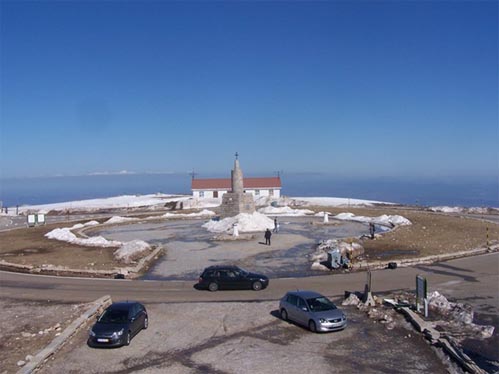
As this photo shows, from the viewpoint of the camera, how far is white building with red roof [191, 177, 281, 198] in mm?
88812

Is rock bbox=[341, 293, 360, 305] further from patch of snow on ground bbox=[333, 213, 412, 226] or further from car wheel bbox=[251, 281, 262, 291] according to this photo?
patch of snow on ground bbox=[333, 213, 412, 226]

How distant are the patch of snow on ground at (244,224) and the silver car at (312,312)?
29.1 m

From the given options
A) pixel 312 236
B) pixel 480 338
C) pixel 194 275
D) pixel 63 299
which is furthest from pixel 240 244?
pixel 480 338

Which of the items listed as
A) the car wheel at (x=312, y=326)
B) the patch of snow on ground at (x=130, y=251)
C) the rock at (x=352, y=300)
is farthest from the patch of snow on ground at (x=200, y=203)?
the car wheel at (x=312, y=326)

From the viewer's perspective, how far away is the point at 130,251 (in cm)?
3409

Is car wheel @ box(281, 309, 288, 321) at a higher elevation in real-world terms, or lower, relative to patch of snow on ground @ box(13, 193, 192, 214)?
higher

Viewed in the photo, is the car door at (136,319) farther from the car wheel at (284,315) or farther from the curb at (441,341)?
the curb at (441,341)

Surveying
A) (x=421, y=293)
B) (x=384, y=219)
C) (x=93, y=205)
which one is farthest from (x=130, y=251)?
(x=93, y=205)

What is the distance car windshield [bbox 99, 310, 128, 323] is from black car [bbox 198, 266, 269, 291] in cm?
799

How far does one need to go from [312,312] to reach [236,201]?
37.1 metres

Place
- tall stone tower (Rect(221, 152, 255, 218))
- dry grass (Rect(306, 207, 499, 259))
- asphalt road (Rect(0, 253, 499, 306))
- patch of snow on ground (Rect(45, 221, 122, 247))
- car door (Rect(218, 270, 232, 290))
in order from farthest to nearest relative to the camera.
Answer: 1. tall stone tower (Rect(221, 152, 255, 218))
2. patch of snow on ground (Rect(45, 221, 122, 247))
3. dry grass (Rect(306, 207, 499, 259))
4. car door (Rect(218, 270, 232, 290))
5. asphalt road (Rect(0, 253, 499, 306))

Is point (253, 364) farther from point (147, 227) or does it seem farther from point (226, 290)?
point (147, 227)

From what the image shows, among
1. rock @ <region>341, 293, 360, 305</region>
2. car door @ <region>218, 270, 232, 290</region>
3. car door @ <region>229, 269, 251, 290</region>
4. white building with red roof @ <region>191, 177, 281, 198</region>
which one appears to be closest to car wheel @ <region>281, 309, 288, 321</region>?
rock @ <region>341, 293, 360, 305</region>

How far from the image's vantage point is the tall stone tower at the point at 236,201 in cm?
5431
